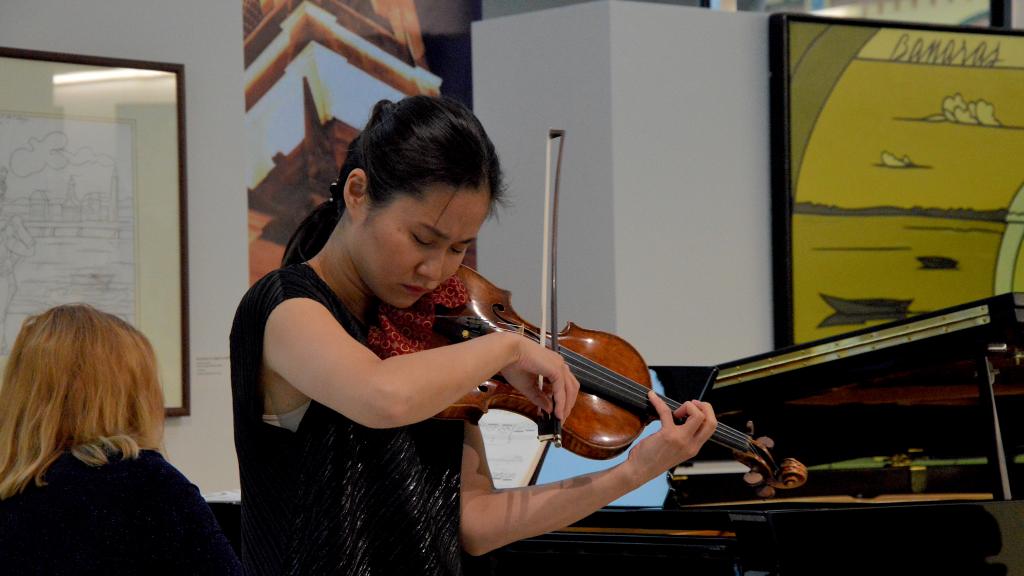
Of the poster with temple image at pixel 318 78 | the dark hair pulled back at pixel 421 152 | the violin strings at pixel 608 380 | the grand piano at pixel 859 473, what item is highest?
the poster with temple image at pixel 318 78

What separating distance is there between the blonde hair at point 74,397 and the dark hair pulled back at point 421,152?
444 millimetres

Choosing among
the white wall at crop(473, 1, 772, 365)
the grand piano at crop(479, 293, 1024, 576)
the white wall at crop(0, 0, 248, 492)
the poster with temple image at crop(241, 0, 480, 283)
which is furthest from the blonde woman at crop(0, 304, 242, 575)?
the white wall at crop(473, 1, 772, 365)

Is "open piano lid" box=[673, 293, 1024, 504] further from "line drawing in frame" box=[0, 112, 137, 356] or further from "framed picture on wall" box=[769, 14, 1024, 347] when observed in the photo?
"line drawing in frame" box=[0, 112, 137, 356]

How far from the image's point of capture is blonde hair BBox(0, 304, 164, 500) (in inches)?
65.4

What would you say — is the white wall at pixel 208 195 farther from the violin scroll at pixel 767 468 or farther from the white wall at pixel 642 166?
the violin scroll at pixel 767 468

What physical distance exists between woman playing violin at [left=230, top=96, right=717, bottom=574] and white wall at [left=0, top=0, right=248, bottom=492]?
1.63 metres

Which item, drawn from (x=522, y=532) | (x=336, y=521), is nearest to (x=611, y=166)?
(x=522, y=532)

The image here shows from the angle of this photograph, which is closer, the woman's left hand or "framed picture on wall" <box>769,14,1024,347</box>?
the woman's left hand

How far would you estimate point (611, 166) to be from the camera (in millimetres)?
3611

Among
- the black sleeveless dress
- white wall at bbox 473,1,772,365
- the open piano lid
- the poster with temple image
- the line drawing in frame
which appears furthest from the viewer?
white wall at bbox 473,1,772,365

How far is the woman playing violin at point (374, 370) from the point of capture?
135 centimetres

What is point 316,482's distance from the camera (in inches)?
55.9

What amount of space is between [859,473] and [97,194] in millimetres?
1956

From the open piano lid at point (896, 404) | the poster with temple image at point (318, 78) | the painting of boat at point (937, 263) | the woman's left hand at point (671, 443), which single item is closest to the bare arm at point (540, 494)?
the woman's left hand at point (671, 443)
